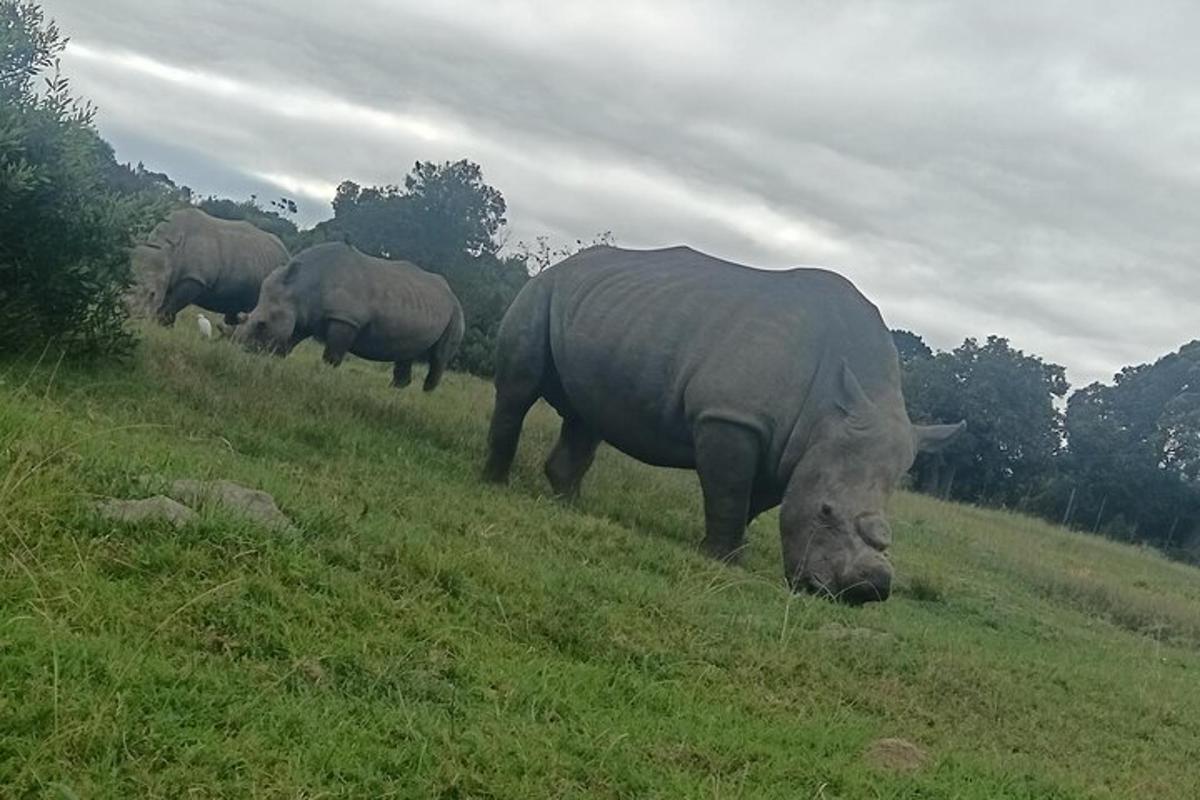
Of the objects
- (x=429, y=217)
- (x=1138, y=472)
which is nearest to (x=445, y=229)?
(x=429, y=217)

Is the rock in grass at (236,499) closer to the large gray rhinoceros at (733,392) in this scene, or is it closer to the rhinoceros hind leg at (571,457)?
the large gray rhinoceros at (733,392)

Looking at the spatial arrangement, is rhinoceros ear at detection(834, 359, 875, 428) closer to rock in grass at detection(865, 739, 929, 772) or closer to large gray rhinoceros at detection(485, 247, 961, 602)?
large gray rhinoceros at detection(485, 247, 961, 602)

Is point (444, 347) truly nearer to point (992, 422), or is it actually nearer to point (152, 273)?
point (152, 273)

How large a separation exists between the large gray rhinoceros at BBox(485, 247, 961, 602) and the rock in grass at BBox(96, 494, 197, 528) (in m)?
4.20

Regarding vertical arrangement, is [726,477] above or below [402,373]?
above

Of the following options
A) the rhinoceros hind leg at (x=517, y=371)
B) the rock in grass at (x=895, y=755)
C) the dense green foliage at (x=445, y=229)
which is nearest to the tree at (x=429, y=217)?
the dense green foliage at (x=445, y=229)

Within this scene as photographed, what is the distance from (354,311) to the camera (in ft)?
53.4

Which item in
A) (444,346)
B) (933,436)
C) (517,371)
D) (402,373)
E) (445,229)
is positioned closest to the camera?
(933,436)

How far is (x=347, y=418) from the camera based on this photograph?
987cm

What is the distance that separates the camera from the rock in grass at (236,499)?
5023 millimetres

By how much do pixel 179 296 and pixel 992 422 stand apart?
34456 mm

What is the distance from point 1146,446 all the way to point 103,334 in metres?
41.2

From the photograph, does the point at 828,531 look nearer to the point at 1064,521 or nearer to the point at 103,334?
the point at 103,334

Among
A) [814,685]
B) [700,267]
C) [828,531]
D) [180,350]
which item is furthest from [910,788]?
[180,350]
